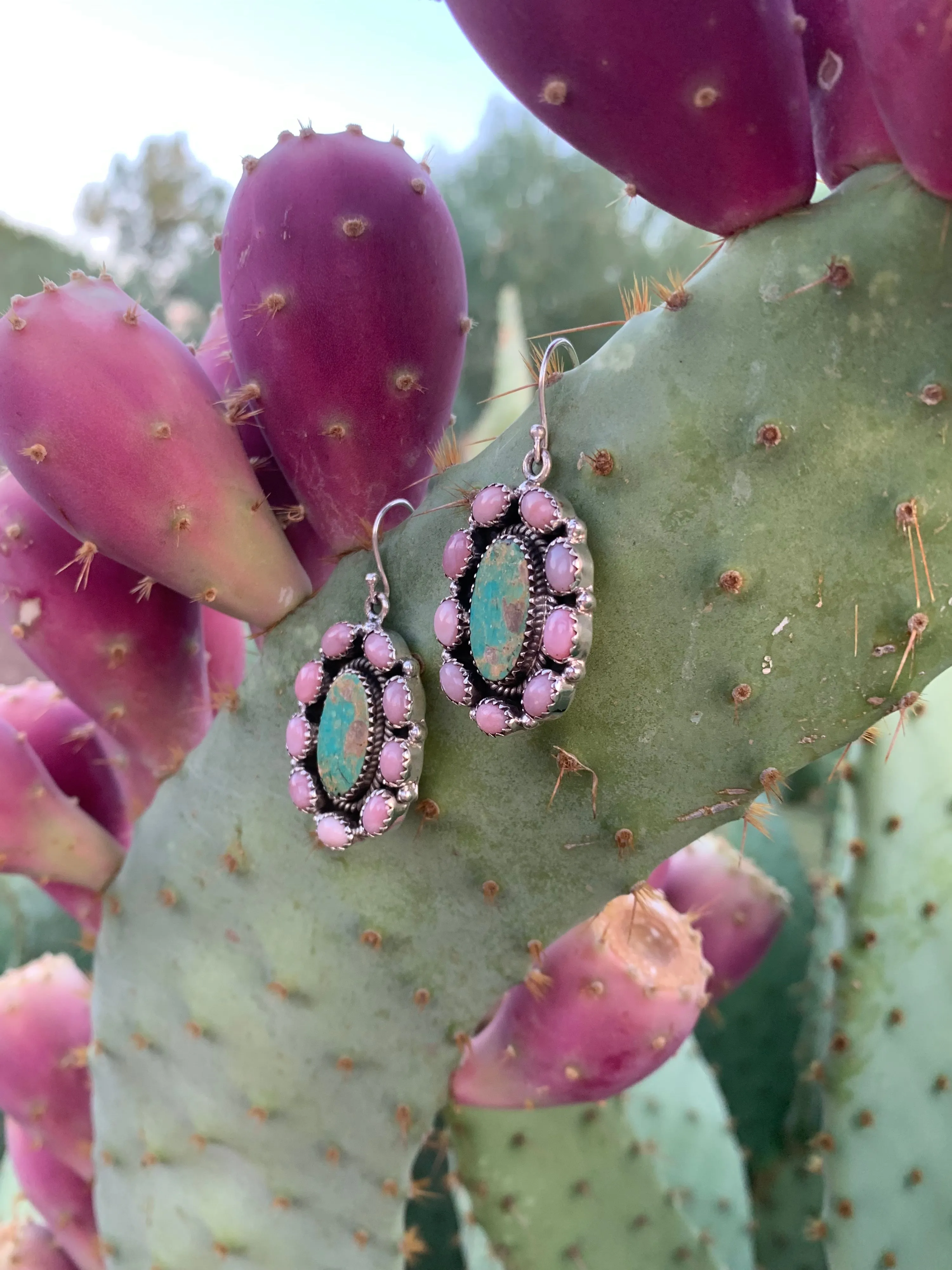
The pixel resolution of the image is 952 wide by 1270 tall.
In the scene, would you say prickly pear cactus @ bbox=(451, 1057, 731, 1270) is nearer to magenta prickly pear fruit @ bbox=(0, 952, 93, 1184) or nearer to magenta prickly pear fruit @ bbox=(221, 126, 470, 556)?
magenta prickly pear fruit @ bbox=(0, 952, 93, 1184)

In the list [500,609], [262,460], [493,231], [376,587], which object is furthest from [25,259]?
[493,231]

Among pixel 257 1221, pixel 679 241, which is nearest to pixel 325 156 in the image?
pixel 257 1221

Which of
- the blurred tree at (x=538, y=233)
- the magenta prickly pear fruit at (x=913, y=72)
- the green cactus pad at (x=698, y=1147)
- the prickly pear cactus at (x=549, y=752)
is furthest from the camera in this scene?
the blurred tree at (x=538, y=233)

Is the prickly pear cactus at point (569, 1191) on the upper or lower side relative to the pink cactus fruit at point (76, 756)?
lower

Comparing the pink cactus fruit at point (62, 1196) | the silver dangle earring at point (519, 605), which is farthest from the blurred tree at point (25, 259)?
the silver dangle earring at point (519, 605)

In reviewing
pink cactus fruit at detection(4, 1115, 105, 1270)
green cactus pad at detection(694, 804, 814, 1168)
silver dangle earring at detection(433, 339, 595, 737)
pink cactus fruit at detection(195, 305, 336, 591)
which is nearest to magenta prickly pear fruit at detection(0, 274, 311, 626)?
pink cactus fruit at detection(195, 305, 336, 591)

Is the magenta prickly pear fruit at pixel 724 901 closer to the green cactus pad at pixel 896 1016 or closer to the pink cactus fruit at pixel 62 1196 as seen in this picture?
the green cactus pad at pixel 896 1016

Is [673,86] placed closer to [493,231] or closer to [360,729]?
[360,729]

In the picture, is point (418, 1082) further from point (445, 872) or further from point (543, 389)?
point (543, 389)
